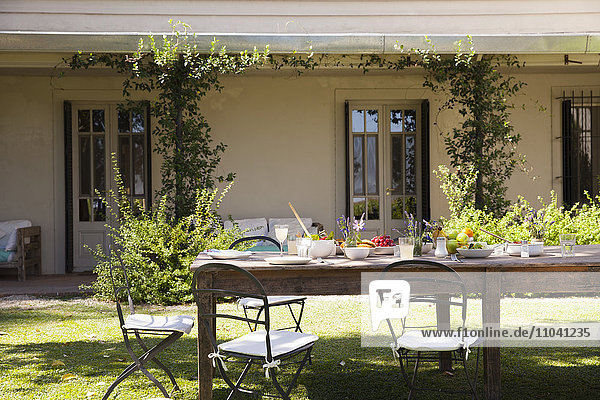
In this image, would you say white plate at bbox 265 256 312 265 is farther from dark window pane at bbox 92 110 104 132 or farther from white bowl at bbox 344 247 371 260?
dark window pane at bbox 92 110 104 132

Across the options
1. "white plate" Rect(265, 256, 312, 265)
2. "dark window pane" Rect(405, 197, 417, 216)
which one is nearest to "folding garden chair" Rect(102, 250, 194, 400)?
"white plate" Rect(265, 256, 312, 265)

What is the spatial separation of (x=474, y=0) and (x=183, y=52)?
336 cm

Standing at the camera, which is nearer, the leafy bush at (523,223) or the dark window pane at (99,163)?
the leafy bush at (523,223)

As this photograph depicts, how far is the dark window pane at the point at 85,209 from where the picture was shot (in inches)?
364

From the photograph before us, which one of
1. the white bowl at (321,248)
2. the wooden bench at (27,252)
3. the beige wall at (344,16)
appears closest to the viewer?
the white bowl at (321,248)

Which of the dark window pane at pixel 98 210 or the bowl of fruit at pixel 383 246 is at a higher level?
the dark window pane at pixel 98 210

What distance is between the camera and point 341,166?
30.7 ft

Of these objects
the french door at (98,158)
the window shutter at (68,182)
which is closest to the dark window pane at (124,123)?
the french door at (98,158)

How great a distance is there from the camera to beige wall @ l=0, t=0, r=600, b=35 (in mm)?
7664

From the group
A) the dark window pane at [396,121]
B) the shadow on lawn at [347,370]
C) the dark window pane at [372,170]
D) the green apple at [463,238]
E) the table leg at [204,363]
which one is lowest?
the shadow on lawn at [347,370]

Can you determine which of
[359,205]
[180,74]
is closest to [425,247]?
[180,74]

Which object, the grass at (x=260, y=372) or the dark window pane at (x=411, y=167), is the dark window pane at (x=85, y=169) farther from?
the dark window pane at (x=411, y=167)

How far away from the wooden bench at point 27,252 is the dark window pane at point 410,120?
5.11 meters

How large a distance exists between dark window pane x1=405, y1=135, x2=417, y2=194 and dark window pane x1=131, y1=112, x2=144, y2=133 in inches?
144
